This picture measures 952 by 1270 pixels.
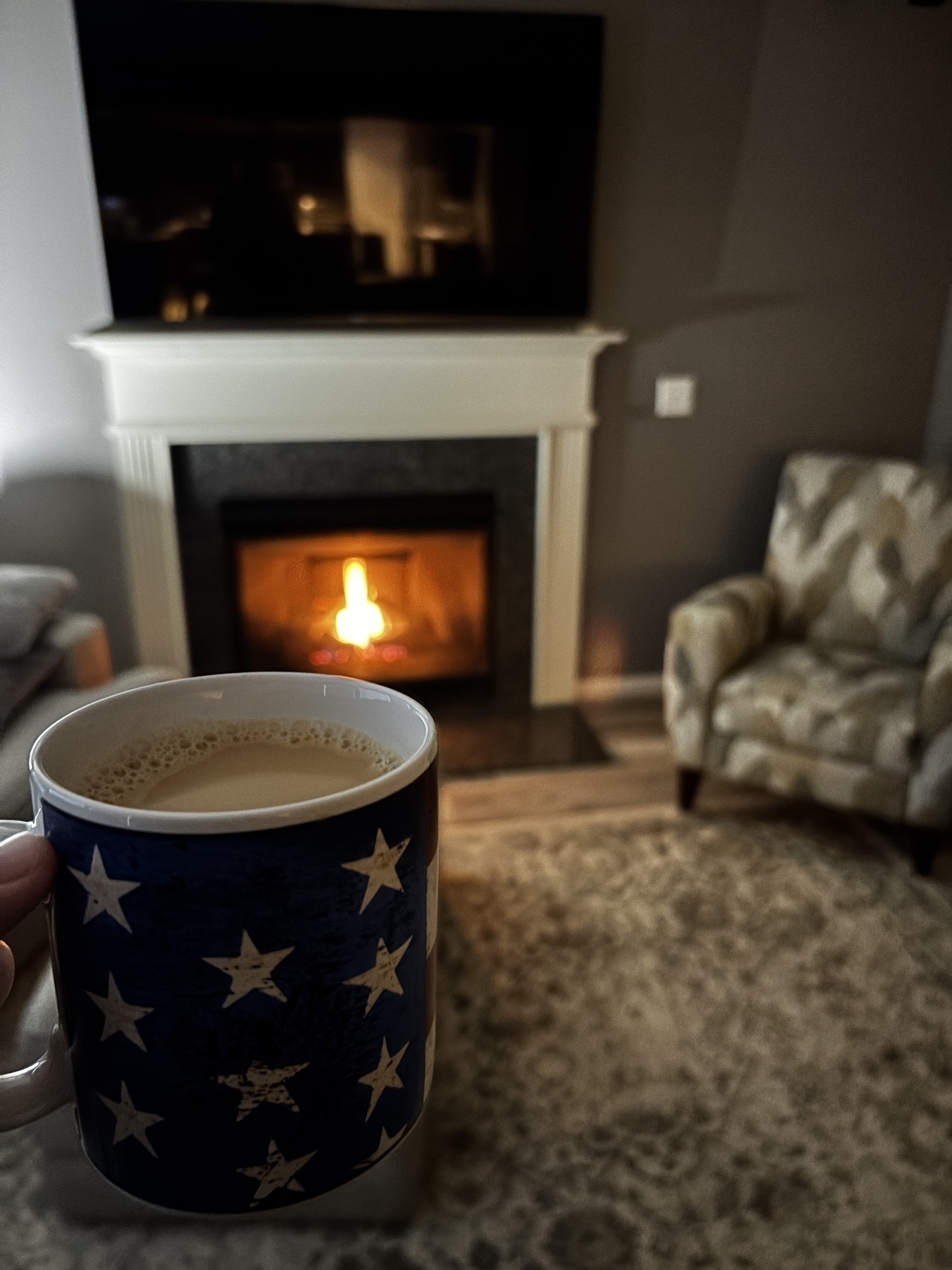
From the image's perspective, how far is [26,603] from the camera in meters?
1.59

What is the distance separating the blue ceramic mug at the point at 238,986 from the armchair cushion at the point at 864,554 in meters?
2.28

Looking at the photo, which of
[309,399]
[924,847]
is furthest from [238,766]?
[309,399]

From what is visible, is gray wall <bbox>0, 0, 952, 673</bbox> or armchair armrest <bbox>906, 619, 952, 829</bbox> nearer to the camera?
armchair armrest <bbox>906, 619, 952, 829</bbox>

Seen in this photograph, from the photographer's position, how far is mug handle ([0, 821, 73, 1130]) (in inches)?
11.8

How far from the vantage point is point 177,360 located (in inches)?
94.1

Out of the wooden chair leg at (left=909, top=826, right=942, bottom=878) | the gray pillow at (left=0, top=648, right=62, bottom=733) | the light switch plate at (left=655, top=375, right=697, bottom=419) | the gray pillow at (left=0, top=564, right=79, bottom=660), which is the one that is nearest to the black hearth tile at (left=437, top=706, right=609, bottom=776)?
the wooden chair leg at (left=909, top=826, right=942, bottom=878)

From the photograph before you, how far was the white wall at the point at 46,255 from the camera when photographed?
7.25ft

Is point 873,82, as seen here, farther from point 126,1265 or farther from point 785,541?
point 126,1265

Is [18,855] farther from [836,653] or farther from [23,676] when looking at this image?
[836,653]

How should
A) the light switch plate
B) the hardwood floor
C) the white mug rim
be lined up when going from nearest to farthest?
the white mug rim → the hardwood floor → the light switch plate

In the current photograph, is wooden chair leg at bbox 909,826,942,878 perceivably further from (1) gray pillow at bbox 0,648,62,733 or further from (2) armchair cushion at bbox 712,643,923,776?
(1) gray pillow at bbox 0,648,62,733

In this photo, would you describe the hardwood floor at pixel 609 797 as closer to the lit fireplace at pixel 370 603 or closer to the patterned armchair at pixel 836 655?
the patterned armchair at pixel 836 655

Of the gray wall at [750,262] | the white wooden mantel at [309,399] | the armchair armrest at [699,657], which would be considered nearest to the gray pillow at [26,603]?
the white wooden mantel at [309,399]

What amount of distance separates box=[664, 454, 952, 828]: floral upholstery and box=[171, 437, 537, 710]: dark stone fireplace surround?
652 millimetres
